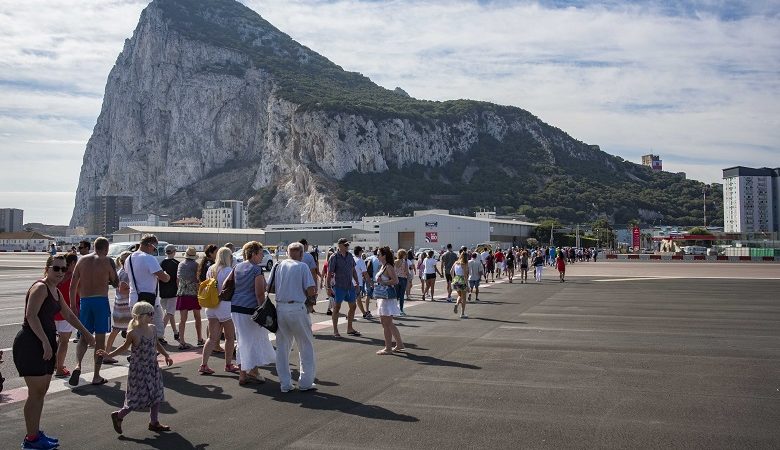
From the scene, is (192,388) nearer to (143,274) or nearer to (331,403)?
(331,403)

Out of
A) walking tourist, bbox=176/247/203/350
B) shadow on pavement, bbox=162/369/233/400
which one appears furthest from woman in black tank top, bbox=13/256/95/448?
walking tourist, bbox=176/247/203/350

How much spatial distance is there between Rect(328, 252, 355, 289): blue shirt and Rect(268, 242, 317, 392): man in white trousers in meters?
4.75

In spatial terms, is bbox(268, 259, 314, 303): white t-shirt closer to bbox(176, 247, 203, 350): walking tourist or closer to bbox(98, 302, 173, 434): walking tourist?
bbox(98, 302, 173, 434): walking tourist

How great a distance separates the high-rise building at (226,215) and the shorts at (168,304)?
5888 inches

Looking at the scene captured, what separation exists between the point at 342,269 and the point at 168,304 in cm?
333

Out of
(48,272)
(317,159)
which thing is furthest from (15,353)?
(317,159)

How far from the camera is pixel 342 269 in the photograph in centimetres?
1305

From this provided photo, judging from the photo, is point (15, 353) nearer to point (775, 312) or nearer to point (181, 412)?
point (181, 412)

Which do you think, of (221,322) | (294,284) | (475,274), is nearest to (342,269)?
(221,322)

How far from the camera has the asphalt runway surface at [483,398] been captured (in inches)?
240

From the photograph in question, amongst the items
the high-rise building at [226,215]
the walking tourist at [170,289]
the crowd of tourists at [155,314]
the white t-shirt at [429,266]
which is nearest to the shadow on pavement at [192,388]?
the crowd of tourists at [155,314]

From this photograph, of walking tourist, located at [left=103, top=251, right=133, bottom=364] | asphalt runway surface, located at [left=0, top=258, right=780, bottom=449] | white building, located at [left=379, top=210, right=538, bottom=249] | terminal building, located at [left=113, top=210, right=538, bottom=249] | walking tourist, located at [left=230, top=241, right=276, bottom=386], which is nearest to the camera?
asphalt runway surface, located at [left=0, top=258, right=780, bottom=449]

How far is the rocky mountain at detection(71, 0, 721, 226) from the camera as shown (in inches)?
6176

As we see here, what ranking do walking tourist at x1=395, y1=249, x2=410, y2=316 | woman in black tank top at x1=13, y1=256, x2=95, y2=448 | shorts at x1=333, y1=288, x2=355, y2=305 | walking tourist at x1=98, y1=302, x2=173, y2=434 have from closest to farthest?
1. woman in black tank top at x1=13, y1=256, x2=95, y2=448
2. walking tourist at x1=98, y1=302, x2=173, y2=434
3. shorts at x1=333, y1=288, x2=355, y2=305
4. walking tourist at x1=395, y1=249, x2=410, y2=316
